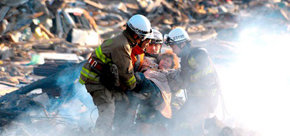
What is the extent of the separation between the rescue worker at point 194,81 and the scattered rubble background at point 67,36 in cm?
168

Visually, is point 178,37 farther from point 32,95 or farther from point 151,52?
point 32,95

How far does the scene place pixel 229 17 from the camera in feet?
55.0

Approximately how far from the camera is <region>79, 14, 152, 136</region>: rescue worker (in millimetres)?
2939

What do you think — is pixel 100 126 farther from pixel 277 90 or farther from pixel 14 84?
pixel 277 90

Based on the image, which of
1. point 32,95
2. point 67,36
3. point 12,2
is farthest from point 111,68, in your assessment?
point 12,2

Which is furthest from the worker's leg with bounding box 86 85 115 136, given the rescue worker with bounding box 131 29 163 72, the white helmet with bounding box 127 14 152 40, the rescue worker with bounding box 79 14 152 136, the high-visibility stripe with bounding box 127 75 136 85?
the rescue worker with bounding box 131 29 163 72

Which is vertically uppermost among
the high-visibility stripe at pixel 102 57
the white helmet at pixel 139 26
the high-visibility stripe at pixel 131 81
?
the white helmet at pixel 139 26

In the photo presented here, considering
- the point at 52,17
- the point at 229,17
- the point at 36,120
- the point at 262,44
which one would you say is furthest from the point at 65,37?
the point at 229,17

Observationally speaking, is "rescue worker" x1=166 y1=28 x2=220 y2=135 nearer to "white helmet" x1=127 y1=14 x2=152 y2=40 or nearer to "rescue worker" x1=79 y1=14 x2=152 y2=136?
"rescue worker" x1=79 y1=14 x2=152 y2=136

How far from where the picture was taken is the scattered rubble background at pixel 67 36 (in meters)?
4.38

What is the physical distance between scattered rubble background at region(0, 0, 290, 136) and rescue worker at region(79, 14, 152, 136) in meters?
1.02

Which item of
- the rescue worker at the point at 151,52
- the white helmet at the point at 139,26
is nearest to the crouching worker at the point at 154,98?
the rescue worker at the point at 151,52

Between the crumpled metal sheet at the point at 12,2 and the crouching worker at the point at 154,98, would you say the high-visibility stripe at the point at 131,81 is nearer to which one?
the crouching worker at the point at 154,98

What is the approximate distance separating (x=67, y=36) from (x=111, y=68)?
8.23 m
